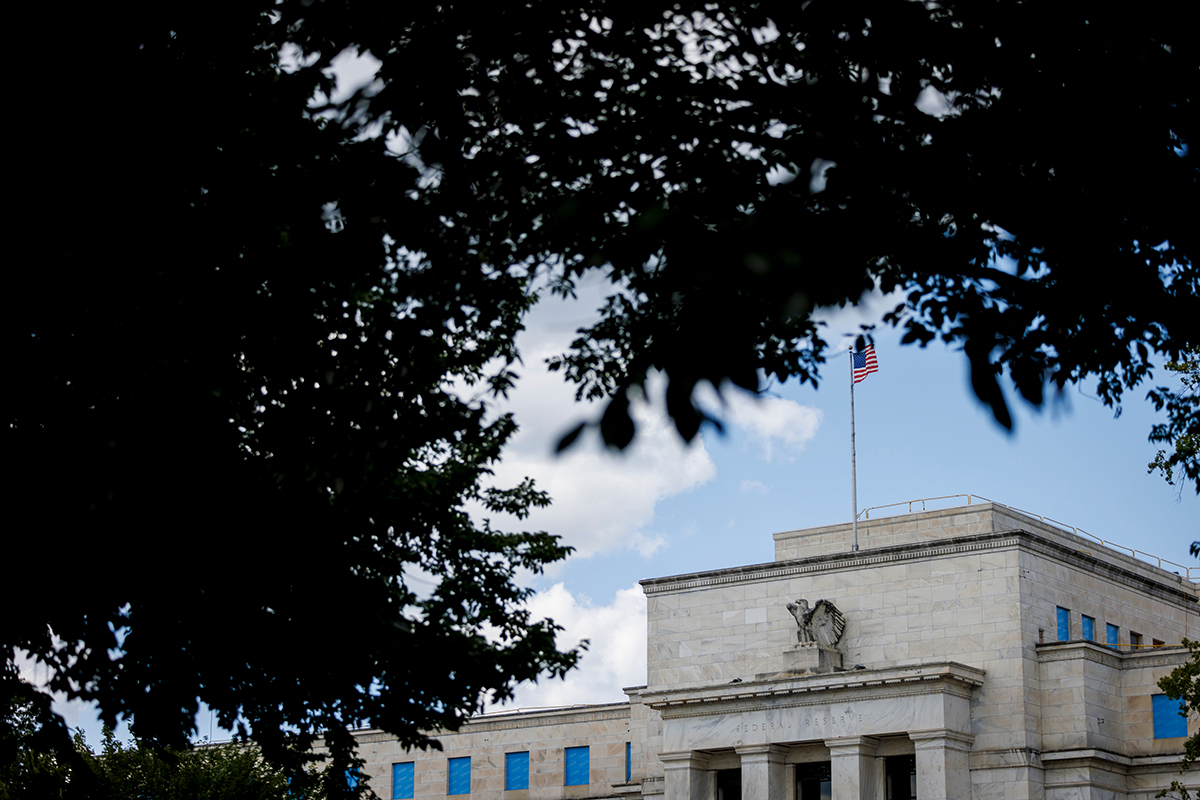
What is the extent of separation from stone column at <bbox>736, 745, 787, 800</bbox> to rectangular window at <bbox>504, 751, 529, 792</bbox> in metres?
13.1

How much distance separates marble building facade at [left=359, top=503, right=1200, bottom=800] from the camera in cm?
4700

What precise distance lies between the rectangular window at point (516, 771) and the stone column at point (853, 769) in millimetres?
16111

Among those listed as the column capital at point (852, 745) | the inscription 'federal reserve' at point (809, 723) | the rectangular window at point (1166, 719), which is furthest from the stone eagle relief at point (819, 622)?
the rectangular window at point (1166, 719)

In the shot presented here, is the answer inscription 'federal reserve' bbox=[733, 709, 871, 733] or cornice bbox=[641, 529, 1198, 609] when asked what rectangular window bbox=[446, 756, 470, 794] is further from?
inscription 'federal reserve' bbox=[733, 709, 871, 733]

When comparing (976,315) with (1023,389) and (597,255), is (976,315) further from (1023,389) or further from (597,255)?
(597,255)

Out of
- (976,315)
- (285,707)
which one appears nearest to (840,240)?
(976,315)

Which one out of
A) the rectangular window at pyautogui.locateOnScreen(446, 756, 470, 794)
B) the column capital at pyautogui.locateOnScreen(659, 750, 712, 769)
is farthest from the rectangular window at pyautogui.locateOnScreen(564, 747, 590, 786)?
the column capital at pyautogui.locateOnScreen(659, 750, 712, 769)

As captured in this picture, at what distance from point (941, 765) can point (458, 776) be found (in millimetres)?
22839

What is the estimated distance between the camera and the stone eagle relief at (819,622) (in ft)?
166

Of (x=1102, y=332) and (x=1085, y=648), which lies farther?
(x=1085, y=648)

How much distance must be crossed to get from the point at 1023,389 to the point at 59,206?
600cm

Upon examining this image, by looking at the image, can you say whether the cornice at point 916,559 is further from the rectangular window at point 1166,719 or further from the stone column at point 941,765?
the stone column at point 941,765

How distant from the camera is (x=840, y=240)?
744 centimetres

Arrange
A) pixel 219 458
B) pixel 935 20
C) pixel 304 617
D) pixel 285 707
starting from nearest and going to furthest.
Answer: pixel 935 20
pixel 219 458
pixel 304 617
pixel 285 707
